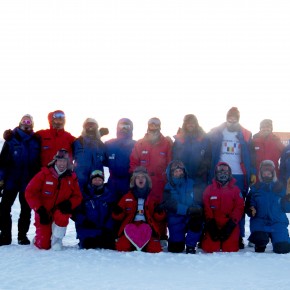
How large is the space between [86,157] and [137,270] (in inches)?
90.0

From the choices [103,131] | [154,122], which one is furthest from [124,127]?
[154,122]

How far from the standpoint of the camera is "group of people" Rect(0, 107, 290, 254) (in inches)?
227

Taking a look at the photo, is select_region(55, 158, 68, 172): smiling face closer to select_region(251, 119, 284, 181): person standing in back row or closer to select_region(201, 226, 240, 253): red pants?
select_region(201, 226, 240, 253): red pants

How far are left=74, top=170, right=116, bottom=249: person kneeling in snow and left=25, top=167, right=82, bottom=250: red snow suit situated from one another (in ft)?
0.54

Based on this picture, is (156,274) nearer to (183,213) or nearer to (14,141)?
(183,213)

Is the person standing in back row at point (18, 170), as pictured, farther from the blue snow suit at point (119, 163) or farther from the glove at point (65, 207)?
the blue snow suit at point (119, 163)

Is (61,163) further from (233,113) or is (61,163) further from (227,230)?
(233,113)

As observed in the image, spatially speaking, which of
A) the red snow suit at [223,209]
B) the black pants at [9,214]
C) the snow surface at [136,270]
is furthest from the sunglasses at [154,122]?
the black pants at [9,214]

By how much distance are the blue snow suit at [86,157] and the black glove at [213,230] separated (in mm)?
1866

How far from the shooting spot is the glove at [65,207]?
5.78 m

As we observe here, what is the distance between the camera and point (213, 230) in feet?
18.9

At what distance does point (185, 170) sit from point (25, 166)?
2.32 metres

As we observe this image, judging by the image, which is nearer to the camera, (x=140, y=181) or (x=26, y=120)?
(x=140, y=181)

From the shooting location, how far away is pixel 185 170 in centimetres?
598
